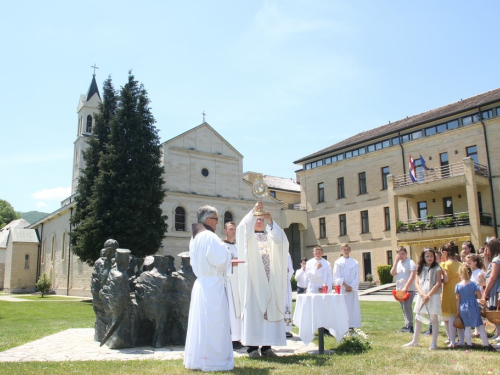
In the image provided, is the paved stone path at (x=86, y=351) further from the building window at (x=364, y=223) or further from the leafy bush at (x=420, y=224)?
the building window at (x=364, y=223)

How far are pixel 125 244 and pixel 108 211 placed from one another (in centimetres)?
236

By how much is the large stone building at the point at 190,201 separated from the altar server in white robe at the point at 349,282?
1016 inches

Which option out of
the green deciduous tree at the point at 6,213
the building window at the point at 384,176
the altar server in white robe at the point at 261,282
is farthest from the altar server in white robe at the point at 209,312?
the green deciduous tree at the point at 6,213

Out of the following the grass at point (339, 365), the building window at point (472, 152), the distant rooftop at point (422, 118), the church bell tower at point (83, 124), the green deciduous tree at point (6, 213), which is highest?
the church bell tower at point (83, 124)

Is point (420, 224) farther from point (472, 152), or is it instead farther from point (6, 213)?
point (6, 213)

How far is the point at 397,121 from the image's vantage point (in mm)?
39969

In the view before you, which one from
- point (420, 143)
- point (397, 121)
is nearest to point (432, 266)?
point (420, 143)

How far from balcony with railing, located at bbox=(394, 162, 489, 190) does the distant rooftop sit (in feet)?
12.2

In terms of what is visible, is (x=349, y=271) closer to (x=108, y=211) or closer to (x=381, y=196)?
(x=108, y=211)

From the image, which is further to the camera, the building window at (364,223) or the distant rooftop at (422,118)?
the building window at (364,223)

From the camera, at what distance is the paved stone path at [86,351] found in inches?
304

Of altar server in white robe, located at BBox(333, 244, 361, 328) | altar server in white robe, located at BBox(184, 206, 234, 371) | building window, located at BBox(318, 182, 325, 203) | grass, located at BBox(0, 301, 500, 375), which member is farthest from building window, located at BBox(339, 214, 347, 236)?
altar server in white robe, located at BBox(184, 206, 234, 371)

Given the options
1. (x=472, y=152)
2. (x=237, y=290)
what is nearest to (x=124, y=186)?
(x=237, y=290)

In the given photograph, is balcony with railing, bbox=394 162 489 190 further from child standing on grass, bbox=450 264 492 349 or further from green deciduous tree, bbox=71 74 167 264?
child standing on grass, bbox=450 264 492 349
